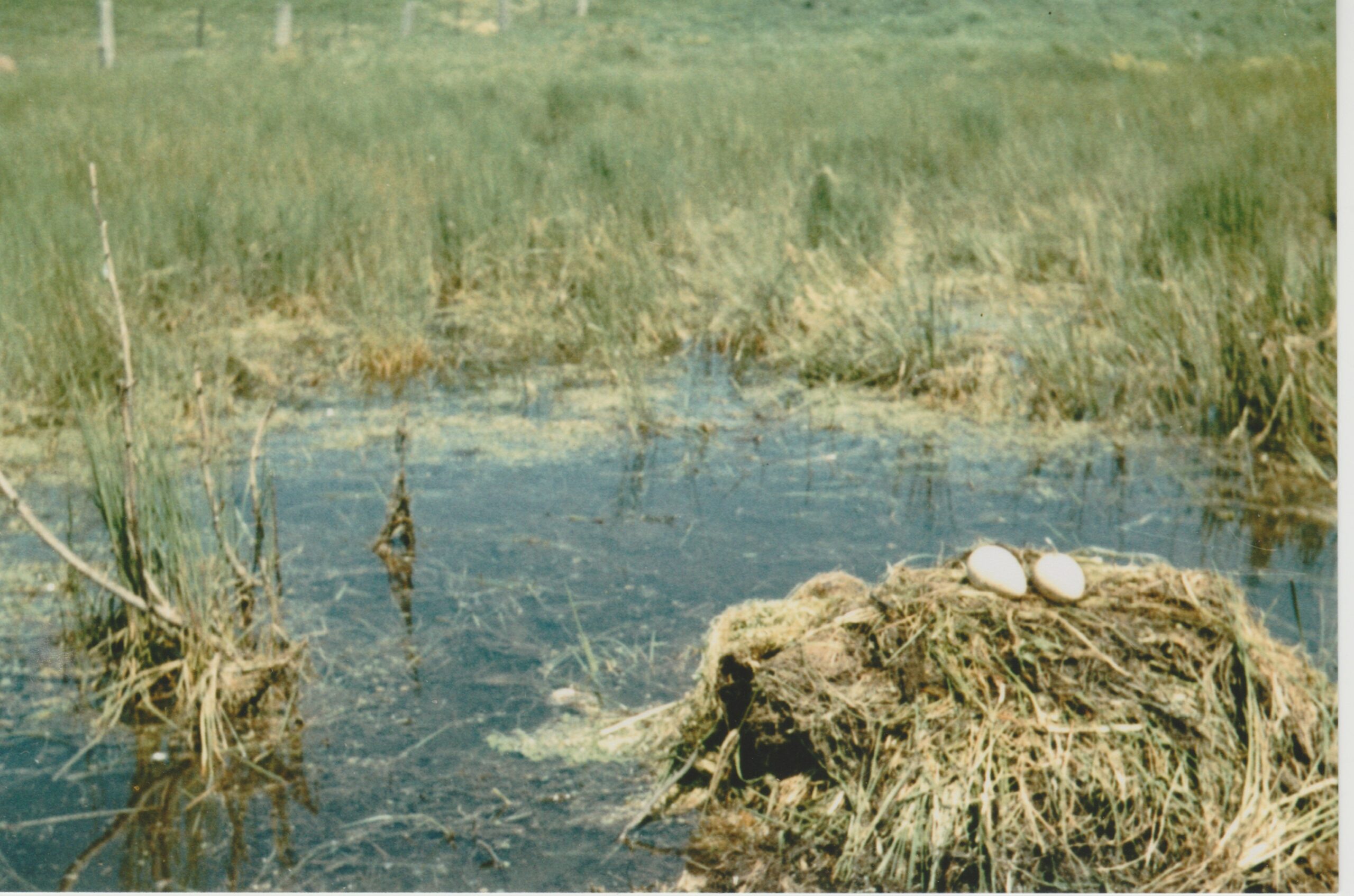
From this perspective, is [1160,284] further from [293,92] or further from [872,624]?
[293,92]

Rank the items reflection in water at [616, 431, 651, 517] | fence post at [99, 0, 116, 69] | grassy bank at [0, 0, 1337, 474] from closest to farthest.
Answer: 1. reflection in water at [616, 431, 651, 517]
2. grassy bank at [0, 0, 1337, 474]
3. fence post at [99, 0, 116, 69]

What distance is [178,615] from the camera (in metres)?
2.74

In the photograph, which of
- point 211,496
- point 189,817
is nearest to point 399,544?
point 211,496

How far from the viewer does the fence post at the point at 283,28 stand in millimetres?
7359

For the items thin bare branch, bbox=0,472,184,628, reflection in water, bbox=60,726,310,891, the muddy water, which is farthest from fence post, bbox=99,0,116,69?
reflection in water, bbox=60,726,310,891

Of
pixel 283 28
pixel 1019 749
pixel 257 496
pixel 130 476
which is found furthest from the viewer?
pixel 283 28

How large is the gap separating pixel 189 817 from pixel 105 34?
5907 mm

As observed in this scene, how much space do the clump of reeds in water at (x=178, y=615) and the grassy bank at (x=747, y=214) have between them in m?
1.45

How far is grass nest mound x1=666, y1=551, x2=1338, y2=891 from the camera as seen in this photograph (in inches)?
88.5

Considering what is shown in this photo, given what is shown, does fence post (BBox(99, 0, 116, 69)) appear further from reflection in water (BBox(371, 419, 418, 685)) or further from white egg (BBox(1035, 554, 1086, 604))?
white egg (BBox(1035, 554, 1086, 604))

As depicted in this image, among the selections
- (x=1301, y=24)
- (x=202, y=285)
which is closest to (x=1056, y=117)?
(x=1301, y=24)

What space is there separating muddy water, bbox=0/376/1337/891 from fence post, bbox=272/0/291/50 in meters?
3.51

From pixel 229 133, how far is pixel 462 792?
218 inches

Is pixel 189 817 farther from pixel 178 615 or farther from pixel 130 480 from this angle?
pixel 130 480
